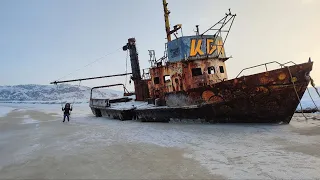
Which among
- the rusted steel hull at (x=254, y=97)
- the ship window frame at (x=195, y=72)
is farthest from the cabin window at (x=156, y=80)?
the rusted steel hull at (x=254, y=97)

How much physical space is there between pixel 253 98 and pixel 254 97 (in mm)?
54

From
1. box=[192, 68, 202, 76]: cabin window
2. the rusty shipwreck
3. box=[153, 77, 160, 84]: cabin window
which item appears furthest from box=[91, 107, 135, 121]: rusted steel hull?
box=[192, 68, 202, 76]: cabin window

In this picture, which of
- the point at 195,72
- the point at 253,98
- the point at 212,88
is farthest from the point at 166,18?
the point at 253,98

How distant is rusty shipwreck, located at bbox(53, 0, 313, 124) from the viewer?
8.67 metres

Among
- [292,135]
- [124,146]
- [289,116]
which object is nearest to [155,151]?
[124,146]

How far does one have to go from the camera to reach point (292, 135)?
7023 mm

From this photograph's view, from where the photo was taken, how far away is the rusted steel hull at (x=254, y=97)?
8.54m

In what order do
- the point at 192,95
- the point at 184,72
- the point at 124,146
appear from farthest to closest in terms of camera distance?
1. the point at 184,72
2. the point at 192,95
3. the point at 124,146

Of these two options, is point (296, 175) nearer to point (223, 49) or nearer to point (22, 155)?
point (22, 155)

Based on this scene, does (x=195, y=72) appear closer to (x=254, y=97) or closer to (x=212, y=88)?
(x=212, y=88)

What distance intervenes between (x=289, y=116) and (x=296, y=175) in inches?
228

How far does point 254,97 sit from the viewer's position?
903cm

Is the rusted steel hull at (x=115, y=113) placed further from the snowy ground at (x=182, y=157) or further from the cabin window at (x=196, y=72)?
the snowy ground at (x=182, y=157)

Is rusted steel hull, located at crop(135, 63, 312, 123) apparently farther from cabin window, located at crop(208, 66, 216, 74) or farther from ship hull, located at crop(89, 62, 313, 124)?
cabin window, located at crop(208, 66, 216, 74)
